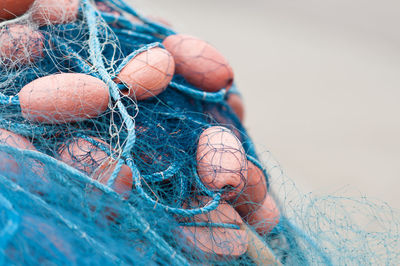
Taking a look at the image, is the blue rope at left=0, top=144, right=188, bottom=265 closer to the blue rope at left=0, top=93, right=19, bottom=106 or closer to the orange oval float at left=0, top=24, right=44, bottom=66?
the blue rope at left=0, top=93, right=19, bottom=106

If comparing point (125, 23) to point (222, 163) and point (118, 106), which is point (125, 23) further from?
point (222, 163)

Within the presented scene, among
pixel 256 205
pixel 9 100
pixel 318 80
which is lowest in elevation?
pixel 318 80

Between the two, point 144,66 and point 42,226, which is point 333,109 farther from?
point 42,226

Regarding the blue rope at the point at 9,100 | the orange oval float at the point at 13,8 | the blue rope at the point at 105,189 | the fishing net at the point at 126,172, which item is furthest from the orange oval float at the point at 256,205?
the orange oval float at the point at 13,8

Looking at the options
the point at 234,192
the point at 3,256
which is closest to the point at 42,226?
the point at 3,256

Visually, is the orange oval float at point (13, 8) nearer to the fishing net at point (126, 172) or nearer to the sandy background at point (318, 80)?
the fishing net at point (126, 172)

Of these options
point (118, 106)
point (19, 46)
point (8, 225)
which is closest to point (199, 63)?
point (118, 106)
